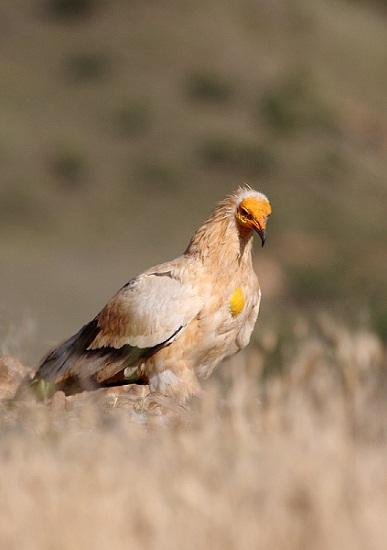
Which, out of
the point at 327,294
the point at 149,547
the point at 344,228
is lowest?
the point at 149,547

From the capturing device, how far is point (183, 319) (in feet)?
29.5

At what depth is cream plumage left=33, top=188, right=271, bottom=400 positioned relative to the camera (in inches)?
356

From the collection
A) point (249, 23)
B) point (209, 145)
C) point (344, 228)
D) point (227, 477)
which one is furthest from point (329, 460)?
point (249, 23)

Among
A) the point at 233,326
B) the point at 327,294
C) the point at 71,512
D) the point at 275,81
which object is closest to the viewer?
the point at 71,512

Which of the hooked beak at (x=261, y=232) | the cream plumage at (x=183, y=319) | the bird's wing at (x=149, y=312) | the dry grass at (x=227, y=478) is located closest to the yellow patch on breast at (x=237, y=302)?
the cream plumage at (x=183, y=319)

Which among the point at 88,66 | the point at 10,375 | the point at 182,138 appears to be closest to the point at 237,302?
the point at 10,375

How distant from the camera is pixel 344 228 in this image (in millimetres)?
37719

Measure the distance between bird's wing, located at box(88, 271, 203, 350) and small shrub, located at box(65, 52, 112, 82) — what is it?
37.2 m

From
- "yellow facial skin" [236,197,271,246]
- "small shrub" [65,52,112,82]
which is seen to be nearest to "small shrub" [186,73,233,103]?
"small shrub" [65,52,112,82]

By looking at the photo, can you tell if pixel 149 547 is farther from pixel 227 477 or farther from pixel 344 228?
pixel 344 228

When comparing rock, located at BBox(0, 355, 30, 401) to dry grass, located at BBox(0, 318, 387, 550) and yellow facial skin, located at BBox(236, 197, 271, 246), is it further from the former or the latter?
dry grass, located at BBox(0, 318, 387, 550)

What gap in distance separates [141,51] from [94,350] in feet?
129

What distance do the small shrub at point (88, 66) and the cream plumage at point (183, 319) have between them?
3709cm

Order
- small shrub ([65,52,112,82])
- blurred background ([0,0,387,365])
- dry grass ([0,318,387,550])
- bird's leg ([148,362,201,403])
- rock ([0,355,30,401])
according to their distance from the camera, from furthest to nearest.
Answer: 1. small shrub ([65,52,112,82])
2. blurred background ([0,0,387,365])
3. rock ([0,355,30,401])
4. bird's leg ([148,362,201,403])
5. dry grass ([0,318,387,550])
